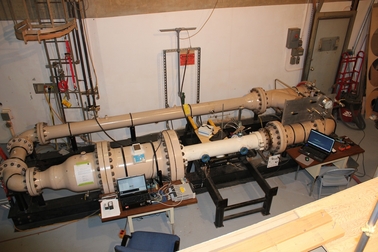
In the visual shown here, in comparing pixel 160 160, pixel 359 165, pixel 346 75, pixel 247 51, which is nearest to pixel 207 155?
pixel 160 160

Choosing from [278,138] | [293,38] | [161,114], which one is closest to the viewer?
[278,138]

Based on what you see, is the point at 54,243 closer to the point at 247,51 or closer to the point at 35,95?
the point at 35,95

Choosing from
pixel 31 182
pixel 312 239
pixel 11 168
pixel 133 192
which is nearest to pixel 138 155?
pixel 133 192

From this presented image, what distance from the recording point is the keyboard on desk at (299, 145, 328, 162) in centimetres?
369

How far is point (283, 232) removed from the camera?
1.09m

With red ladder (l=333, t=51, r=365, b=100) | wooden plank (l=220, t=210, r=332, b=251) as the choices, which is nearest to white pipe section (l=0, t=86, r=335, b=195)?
wooden plank (l=220, t=210, r=332, b=251)

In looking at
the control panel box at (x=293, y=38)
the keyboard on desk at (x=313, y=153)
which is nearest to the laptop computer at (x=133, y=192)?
the keyboard on desk at (x=313, y=153)

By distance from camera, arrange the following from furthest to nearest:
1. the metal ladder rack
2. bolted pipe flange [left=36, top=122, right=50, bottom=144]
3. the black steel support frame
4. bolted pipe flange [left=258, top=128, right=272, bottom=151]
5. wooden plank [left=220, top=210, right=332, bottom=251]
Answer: bolted pipe flange [left=36, top=122, right=50, bottom=144] < bolted pipe flange [left=258, top=128, right=272, bottom=151] < the metal ladder rack < the black steel support frame < wooden plank [left=220, top=210, right=332, bottom=251]

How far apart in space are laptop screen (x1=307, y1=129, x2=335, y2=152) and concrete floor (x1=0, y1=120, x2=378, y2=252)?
64 cm

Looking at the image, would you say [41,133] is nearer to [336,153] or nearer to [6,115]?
[6,115]

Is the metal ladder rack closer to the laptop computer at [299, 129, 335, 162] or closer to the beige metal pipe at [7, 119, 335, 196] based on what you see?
the beige metal pipe at [7, 119, 335, 196]

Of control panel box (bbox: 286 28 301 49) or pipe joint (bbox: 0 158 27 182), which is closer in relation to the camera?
pipe joint (bbox: 0 158 27 182)

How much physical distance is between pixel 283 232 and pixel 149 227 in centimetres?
262

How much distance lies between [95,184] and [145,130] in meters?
2.01
